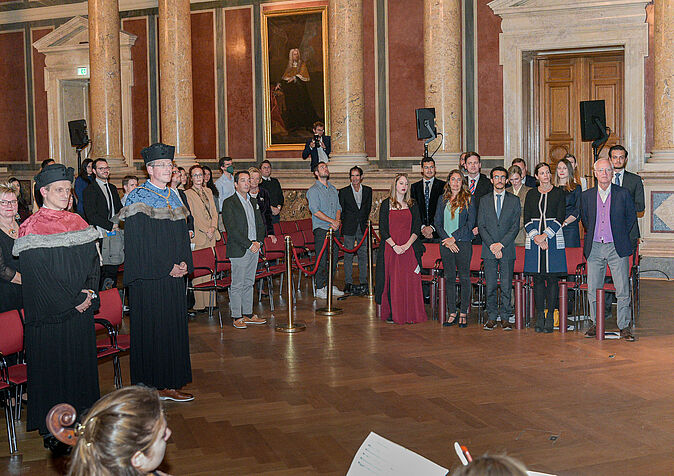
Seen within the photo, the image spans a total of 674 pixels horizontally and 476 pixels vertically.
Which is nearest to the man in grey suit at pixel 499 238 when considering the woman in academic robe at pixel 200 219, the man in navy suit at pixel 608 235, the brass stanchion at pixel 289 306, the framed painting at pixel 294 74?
the man in navy suit at pixel 608 235

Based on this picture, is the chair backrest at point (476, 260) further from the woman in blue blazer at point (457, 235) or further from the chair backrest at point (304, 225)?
the chair backrest at point (304, 225)

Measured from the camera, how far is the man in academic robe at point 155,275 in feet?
20.0

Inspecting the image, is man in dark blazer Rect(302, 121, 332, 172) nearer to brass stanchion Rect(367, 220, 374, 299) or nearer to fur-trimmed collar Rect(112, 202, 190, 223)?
brass stanchion Rect(367, 220, 374, 299)

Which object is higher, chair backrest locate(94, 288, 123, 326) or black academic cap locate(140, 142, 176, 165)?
black academic cap locate(140, 142, 176, 165)

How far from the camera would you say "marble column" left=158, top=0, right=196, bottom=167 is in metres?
14.7

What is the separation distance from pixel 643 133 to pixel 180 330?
9035mm

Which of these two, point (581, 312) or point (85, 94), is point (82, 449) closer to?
point (581, 312)

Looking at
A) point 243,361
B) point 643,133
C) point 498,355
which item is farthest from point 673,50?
point 243,361

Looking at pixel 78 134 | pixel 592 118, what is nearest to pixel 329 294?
pixel 592 118

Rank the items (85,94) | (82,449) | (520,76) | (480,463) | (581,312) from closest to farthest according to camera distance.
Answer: (480,463)
(82,449)
(581,312)
(520,76)
(85,94)

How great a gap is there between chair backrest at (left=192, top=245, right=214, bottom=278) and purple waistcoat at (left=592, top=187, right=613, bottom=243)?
416 centimetres

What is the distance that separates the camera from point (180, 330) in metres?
6.23

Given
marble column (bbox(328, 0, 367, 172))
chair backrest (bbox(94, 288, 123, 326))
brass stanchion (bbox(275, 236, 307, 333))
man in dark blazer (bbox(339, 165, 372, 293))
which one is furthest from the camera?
marble column (bbox(328, 0, 367, 172))

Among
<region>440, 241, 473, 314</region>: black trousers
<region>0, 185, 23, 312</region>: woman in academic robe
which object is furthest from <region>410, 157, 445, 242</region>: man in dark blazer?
<region>0, 185, 23, 312</region>: woman in academic robe
